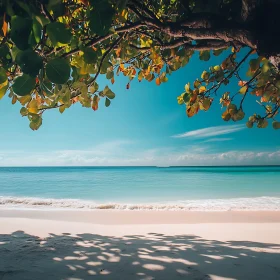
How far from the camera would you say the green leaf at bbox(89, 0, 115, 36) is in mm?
684

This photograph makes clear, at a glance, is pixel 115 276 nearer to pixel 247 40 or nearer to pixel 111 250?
pixel 111 250

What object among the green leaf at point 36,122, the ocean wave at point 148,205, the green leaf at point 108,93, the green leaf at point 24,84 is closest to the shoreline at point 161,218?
the ocean wave at point 148,205

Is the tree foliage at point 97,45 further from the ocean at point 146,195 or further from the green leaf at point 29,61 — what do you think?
the ocean at point 146,195

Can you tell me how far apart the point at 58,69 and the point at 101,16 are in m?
0.23

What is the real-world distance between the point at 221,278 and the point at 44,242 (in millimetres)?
2494

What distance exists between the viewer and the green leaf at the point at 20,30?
568 millimetres

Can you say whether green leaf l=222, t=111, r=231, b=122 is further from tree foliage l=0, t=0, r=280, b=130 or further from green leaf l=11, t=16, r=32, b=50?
green leaf l=11, t=16, r=32, b=50

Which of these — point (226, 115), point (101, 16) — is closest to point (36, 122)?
point (101, 16)

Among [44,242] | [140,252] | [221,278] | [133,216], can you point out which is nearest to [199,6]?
[221,278]

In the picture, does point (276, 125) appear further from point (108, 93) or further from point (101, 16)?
point (101, 16)

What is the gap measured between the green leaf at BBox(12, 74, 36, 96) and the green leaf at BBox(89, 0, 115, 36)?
0.86ft

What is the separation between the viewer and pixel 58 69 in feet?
2.13

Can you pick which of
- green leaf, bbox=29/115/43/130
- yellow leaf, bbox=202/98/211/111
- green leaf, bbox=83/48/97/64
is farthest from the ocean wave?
green leaf, bbox=83/48/97/64

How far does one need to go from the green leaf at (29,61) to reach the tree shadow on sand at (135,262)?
180 centimetres
